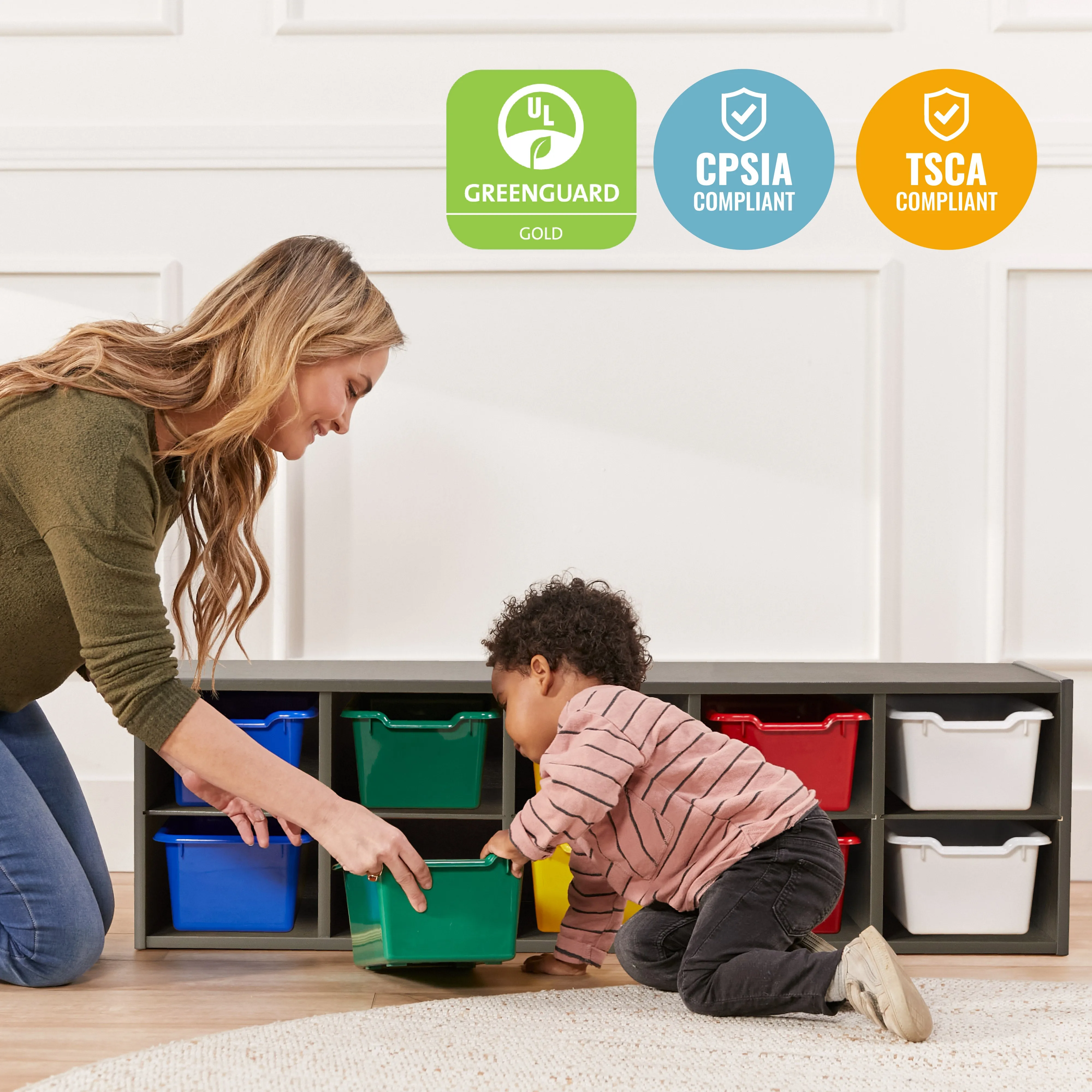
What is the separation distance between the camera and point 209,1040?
1.48m

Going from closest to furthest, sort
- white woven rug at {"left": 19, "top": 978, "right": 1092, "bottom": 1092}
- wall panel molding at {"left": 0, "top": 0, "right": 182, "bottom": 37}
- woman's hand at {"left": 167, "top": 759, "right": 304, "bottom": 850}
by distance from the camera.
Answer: white woven rug at {"left": 19, "top": 978, "right": 1092, "bottom": 1092}
woman's hand at {"left": 167, "top": 759, "right": 304, "bottom": 850}
wall panel molding at {"left": 0, "top": 0, "right": 182, "bottom": 37}

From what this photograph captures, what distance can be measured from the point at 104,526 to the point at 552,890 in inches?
42.3

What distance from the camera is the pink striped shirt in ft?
5.09

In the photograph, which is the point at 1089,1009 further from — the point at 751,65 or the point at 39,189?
the point at 39,189

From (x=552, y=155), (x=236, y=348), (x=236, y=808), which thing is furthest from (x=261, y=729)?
(x=552, y=155)

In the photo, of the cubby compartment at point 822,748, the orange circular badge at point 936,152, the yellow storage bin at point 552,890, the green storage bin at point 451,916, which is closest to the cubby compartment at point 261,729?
the green storage bin at point 451,916

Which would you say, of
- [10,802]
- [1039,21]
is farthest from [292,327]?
[1039,21]

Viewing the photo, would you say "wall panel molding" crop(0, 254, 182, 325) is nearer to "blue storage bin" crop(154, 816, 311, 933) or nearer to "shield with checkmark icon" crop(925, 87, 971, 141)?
"blue storage bin" crop(154, 816, 311, 933)

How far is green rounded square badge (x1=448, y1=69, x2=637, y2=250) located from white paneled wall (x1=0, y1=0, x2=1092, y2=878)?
0.04 metres

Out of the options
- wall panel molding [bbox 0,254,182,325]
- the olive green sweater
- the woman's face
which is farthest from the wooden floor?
wall panel molding [bbox 0,254,182,325]

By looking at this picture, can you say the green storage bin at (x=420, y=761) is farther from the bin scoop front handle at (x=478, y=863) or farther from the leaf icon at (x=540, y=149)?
the leaf icon at (x=540, y=149)

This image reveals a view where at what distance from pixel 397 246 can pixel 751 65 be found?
0.92 metres

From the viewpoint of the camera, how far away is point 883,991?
1466 millimetres

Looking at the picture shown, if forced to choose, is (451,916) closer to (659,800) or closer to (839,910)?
(659,800)
